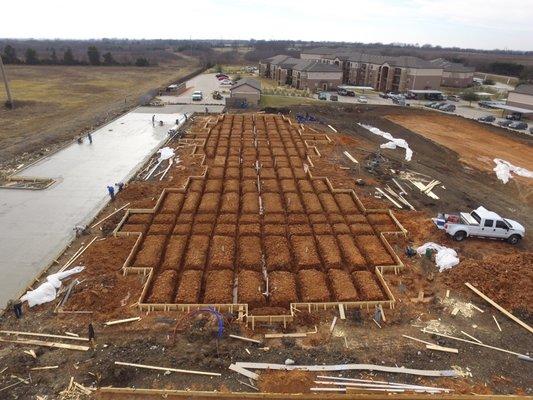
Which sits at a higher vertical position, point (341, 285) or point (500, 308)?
point (341, 285)

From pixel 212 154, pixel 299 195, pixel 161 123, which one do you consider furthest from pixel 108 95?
pixel 299 195

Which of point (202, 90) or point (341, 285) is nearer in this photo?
point (341, 285)

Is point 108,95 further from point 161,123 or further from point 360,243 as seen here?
point 360,243

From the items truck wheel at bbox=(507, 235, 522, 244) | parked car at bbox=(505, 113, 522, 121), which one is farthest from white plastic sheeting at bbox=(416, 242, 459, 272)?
parked car at bbox=(505, 113, 522, 121)

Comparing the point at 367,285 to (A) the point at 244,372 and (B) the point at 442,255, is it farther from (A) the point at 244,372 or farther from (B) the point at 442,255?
(A) the point at 244,372

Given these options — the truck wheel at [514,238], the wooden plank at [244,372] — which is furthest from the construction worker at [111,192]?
the truck wheel at [514,238]

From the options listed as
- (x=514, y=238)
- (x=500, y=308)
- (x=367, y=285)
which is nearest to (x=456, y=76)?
(x=514, y=238)

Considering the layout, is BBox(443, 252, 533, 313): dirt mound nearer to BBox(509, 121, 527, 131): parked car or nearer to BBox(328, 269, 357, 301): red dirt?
BBox(328, 269, 357, 301): red dirt
